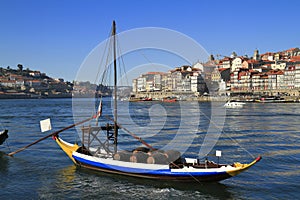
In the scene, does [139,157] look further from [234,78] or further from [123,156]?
[234,78]

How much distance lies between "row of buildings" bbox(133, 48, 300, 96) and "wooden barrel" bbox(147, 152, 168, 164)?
79.7m

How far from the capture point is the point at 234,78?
348 feet

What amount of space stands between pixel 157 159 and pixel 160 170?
0.45 metres

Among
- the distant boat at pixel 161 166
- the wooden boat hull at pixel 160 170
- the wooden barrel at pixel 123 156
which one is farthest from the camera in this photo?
the wooden barrel at pixel 123 156

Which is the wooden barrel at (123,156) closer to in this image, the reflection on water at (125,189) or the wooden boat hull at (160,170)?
the wooden boat hull at (160,170)

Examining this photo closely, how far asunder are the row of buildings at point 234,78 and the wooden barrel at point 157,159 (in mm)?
79701

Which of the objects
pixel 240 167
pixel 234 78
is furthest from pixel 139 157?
pixel 234 78

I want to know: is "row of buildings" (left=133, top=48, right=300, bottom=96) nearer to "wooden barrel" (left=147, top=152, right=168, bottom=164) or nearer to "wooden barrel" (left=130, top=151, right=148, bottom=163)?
"wooden barrel" (left=130, top=151, right=148, bottom=163)

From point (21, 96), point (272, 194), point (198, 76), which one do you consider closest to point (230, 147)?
point (272, 194)

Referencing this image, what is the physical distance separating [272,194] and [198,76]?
100 m

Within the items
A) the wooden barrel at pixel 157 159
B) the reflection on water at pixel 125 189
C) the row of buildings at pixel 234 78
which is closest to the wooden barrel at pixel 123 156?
the reflection on water at pixel 125 189

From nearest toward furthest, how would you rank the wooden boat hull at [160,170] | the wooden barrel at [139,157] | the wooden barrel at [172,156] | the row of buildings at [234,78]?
the wooden boat hull at [160,170] → the wooden barrel at [172,156] → the wooden barrel at [139,157] → the row of buildings at [234,78]

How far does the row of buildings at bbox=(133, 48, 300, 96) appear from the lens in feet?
314

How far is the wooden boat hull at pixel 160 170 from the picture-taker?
12.6 metres
